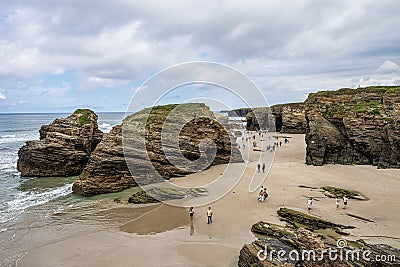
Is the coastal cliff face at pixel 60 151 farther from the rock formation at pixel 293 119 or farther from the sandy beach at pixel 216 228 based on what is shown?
the rock formation at pixel 293 119

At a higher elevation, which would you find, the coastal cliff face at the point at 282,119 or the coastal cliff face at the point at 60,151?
the coastal cliff face at the point at 282,119

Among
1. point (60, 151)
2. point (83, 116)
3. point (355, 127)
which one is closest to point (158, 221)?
point (60, 151)

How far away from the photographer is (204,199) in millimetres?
24156

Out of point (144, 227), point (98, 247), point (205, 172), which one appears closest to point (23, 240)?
point (98, 247)

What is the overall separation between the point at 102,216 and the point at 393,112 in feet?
108

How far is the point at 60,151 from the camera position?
33531mm

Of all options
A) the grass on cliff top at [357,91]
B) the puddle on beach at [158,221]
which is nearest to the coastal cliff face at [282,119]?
the grass on cliff top at [357,91]

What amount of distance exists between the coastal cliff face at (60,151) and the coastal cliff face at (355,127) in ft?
92.7

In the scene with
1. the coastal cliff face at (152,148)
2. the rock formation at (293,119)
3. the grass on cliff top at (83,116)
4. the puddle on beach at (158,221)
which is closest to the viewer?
the puddle on beach at (158,221)

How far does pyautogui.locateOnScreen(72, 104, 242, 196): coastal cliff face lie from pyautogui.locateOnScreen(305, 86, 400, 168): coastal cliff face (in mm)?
10902

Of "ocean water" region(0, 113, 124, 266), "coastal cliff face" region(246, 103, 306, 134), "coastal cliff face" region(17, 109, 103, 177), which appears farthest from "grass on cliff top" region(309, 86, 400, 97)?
"coastal cliff face" region(246, 103, 306, 134)

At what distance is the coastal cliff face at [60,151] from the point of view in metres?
33.6

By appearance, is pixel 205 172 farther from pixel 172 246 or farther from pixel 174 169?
pixel 172 246

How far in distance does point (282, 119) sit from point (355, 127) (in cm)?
4779
